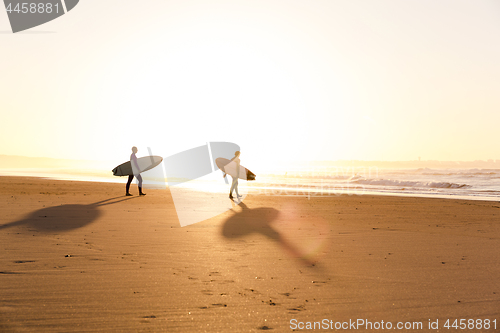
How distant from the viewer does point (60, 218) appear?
8008 millimetres

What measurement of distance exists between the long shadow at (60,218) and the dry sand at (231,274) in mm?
44

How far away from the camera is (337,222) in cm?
881

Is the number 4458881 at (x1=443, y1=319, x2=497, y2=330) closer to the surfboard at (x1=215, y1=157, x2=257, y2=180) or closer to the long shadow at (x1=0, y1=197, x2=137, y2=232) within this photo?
the long shadow at (x1=0, y1=197, x2=137, y2=232)

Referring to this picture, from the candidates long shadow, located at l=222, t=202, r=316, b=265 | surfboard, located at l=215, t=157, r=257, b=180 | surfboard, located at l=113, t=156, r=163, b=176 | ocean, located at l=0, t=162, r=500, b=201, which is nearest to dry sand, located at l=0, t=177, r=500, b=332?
long shadow, located at l=222, t=202, r=316, b=265

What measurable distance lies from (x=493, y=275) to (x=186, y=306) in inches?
171

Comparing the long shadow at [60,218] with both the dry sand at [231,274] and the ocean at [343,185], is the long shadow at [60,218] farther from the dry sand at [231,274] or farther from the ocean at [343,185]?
the ocean at [343,185]

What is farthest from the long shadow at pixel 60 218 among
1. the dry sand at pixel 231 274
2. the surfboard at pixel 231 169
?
the surfboard at pixel 231 169

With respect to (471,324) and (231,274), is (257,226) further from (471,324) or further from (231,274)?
(471,324)

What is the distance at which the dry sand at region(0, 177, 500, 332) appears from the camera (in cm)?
318

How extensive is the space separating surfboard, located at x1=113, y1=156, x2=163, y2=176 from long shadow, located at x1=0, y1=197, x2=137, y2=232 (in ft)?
19.6

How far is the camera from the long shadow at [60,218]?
7.04 metres

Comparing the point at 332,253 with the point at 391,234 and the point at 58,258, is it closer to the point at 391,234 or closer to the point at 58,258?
the point at 391,234

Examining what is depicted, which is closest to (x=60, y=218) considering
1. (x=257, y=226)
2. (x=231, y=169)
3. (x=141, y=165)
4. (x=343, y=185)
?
(x=257, y=226)

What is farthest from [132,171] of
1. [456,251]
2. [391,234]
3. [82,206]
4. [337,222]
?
[456,251]
